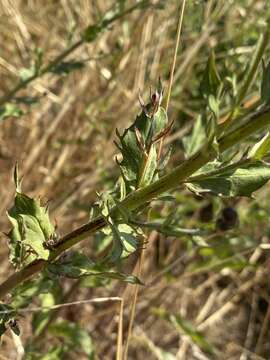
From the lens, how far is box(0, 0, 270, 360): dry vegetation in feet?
5.50

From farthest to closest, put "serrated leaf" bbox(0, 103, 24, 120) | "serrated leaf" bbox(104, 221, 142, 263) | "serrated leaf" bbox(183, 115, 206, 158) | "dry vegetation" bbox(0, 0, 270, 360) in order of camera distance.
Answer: "dry vegetation" bbox(0, 0, 270, 360), "serrated leaf" bbox(0, 103, 24, 120), "serrated leaf" bbox(183, 115, 206, 158), "serrated leaf" bbox(104, 221, 142, 263)

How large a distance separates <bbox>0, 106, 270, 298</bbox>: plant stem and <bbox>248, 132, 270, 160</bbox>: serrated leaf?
0.02 m

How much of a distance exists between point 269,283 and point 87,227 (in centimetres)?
178

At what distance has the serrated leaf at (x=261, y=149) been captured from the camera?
0.68 metres

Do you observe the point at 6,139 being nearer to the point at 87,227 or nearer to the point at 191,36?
the point at 191,36

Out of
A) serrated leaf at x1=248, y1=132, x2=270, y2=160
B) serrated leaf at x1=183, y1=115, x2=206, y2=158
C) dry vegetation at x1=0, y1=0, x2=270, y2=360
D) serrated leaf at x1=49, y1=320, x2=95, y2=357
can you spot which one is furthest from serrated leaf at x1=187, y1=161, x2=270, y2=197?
serrated leaf at x1=49, y1=320, x2=95, y2=357

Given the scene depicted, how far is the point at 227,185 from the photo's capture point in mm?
729

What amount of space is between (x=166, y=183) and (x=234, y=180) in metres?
0.09

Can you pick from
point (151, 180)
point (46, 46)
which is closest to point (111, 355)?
point (46, 46)

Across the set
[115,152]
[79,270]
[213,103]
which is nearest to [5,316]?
[79,270]

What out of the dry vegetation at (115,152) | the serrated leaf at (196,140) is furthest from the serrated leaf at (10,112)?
the serrated leaf at (196,140)

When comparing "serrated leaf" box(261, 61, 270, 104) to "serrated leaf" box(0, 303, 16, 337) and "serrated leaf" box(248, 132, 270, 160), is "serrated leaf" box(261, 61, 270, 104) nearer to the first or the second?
"serrated leaf" box(248, 132, 270, 160)

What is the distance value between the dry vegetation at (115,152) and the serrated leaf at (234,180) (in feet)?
2.16

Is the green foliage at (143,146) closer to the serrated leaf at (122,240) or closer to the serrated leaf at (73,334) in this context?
the serrated leaf at (122,240)
